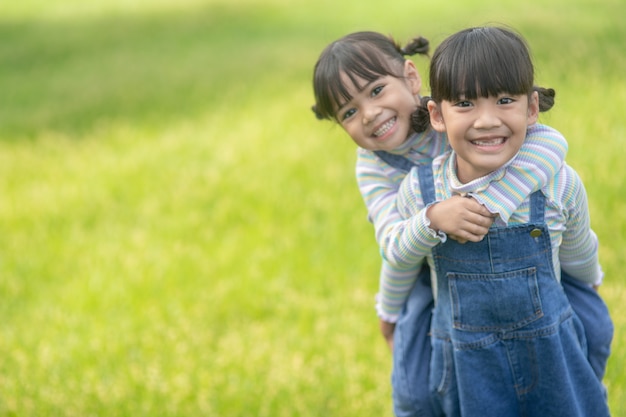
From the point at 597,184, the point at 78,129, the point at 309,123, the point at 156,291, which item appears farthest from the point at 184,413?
the point at 78,129

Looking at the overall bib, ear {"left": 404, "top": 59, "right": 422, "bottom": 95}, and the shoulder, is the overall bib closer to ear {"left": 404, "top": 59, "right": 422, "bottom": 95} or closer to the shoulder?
the shoulder

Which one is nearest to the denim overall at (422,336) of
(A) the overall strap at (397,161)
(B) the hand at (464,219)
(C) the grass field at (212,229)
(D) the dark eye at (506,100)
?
(A) the overall strap at (397,161)

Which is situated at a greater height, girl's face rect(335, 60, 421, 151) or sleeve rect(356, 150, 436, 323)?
girl's face rect(335, 60, 421, 151)

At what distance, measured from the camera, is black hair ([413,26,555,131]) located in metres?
2.81

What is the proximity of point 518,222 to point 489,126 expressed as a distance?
360 mm

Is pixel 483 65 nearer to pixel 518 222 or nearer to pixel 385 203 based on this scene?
pixel 518 222

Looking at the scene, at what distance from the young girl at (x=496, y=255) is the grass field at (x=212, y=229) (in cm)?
109

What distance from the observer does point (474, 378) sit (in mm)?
3135

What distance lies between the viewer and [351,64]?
3.24 meters

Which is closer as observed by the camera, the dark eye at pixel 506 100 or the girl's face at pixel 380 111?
the dark eye at pixel 506 100

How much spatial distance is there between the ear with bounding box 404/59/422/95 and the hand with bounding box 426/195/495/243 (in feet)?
1.96

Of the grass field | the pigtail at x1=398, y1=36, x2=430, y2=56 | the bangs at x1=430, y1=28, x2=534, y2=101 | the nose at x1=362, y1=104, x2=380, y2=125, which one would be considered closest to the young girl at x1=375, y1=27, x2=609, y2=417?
the bangs at x1=430, y1=28, x2=534, y2=101

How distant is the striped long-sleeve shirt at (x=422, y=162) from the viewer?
2.89 metres

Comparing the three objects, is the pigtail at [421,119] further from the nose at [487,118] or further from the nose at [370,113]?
the nose at [487,118]
